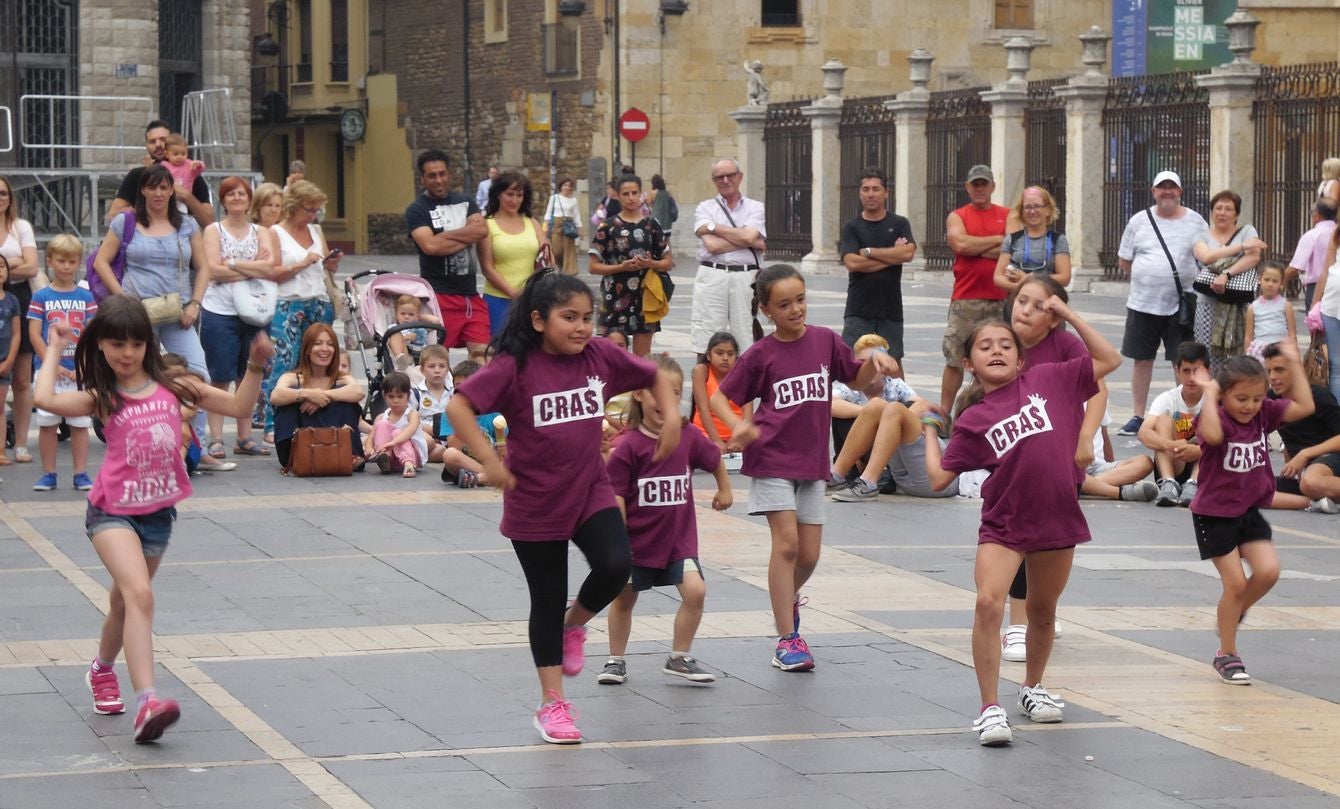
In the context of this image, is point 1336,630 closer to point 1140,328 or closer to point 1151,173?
point 1140,328

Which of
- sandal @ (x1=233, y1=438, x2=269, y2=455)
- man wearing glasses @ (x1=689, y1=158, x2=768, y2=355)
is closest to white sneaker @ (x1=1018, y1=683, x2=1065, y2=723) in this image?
man wearing glasses @ (x1=689, y1=158, x2=768, y2=355)

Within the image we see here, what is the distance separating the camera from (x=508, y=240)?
1435cm

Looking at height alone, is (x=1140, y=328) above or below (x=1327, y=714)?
above

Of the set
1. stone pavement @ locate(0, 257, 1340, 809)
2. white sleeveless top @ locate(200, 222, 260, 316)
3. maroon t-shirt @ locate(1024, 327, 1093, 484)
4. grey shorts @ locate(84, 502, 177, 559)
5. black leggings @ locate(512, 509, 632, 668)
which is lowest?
stone pavement @ locate(0, 257, 1340, 809)

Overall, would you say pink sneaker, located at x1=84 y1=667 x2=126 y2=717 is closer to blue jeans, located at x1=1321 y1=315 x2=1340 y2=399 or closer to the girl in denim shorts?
the girl in denim shorts

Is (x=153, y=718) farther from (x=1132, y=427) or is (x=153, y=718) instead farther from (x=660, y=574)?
(x=1132, y=427)

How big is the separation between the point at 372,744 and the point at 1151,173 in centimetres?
2531

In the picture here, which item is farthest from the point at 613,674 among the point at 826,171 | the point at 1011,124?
the point at 826,171

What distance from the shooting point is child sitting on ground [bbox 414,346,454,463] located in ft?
46.5

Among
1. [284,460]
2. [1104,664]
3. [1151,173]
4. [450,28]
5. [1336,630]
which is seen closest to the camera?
[1104,664]

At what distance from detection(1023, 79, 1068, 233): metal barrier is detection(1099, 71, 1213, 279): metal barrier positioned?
154cm

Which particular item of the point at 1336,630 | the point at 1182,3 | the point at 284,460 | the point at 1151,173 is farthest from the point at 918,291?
the point at 1336,630

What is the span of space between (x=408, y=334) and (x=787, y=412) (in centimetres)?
699

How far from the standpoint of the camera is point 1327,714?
7477 millimetres
